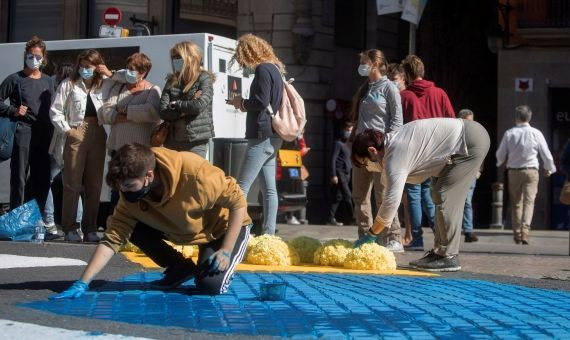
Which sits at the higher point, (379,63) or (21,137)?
(379,63)

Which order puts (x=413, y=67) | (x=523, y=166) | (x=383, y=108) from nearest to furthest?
1. (x=383, y=108)
2. (x=413, y=67)
3. (x=523, y=166)

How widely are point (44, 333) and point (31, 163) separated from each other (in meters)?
6.90

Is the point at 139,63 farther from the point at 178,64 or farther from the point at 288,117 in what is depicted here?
the point at 288,117

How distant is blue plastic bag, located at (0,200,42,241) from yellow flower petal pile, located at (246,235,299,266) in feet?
9.52

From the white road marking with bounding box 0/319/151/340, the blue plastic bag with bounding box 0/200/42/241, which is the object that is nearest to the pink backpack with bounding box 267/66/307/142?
the blue plastic bag with bounding box 0/200/42/241

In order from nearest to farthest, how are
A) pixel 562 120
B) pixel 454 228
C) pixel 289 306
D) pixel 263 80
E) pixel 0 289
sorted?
1. pixel 289 306
2. pixel 0 289
3. pixel 454 228
4. pixel 263 80
5. pixel 562 120

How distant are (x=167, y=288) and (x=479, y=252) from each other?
19.0ft

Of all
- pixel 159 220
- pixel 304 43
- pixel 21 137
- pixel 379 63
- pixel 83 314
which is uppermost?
pixel 304 43

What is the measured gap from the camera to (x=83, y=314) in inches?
244

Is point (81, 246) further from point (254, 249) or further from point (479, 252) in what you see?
point (479, 252)

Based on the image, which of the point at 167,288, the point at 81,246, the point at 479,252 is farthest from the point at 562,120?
the point at 167,288

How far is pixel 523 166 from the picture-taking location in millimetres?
14875

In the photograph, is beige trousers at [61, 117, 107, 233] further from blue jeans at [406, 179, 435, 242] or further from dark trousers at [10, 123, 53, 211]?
blue jeans at [406, 179, 435, 242]

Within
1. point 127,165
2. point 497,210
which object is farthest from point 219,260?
point 497,210
